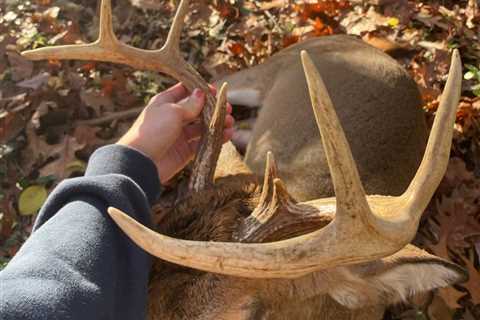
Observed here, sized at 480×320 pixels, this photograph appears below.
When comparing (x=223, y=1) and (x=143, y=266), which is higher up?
(x=143, y=266)

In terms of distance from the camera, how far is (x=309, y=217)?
2.45 m

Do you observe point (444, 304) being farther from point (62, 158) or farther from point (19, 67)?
point (19, 67)

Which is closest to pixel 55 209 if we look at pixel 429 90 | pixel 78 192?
pixel 78 192

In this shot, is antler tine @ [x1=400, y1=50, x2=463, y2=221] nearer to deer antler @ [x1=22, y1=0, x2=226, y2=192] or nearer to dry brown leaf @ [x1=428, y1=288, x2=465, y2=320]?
deer antler @ [x1=22, y1=0, x2=226, y2=192]

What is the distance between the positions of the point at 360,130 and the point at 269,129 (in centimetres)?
86

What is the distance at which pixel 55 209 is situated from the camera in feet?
8.28

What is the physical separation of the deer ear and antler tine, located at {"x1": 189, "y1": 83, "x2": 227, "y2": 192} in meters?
0.81

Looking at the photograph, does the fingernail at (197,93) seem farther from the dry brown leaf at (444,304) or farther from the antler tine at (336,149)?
the dry brown leaf at (444,304)

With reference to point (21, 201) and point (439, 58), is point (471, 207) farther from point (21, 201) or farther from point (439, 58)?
point (21, 201)

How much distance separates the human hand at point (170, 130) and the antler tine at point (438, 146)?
130cm

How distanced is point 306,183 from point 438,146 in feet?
6.17

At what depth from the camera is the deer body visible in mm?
3938

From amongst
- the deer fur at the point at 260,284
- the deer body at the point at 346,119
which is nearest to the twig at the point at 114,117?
the deer body at the point at 346,119

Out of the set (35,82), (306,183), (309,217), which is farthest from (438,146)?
(35,82)
